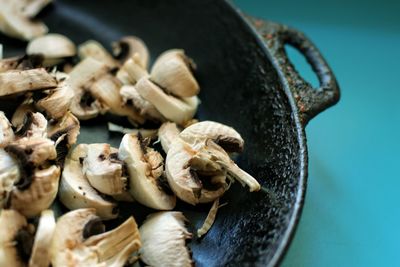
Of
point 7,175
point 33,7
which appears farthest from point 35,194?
point 33,7

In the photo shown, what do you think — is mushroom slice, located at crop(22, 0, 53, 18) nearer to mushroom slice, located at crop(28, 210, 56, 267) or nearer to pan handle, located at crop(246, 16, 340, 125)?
pan handle, located at crop(246, 16, 340, 125)

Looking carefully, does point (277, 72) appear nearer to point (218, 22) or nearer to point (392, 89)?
point (218, 22)

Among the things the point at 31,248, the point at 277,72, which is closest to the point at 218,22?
the point at 277,72

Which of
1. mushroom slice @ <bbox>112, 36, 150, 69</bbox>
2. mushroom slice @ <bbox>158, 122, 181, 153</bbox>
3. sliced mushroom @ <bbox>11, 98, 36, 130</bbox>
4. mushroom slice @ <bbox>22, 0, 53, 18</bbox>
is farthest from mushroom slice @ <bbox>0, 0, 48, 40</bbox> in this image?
mushroom slice @ <bbox>158, 122, 181, 153</bbox>

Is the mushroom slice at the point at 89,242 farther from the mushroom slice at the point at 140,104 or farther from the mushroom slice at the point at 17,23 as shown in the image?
the mushroom slice at the point at 17,23

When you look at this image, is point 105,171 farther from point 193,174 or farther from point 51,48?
point 51,48

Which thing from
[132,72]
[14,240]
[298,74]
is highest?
[298,74]

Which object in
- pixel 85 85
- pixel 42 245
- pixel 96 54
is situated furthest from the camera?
pixel 96 54

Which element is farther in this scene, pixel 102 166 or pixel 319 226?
pixel 319 226
